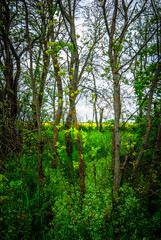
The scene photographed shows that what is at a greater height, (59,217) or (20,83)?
(20,83)

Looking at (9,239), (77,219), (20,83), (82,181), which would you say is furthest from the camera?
(20,83)

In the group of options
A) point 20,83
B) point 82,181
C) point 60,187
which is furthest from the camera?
point 20,83

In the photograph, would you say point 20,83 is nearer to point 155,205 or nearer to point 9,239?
point 9,239

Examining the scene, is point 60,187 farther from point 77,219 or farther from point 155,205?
point 155,205

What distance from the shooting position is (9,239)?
6.91ft

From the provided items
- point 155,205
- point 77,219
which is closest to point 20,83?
point 77,219

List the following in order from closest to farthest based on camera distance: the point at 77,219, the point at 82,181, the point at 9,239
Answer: the point at 9,239 → the point at 77,219 → the point at 82,181

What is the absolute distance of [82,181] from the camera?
309 centimetres

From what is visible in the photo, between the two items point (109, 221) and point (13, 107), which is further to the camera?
point (13, 107)

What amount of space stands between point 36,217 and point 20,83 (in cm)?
557

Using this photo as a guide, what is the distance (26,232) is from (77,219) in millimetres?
824

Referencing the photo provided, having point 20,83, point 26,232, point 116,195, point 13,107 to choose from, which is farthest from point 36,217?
point 20,83

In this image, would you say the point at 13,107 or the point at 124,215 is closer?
the point at 124,215

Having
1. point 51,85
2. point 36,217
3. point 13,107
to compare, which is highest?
point 51,85
